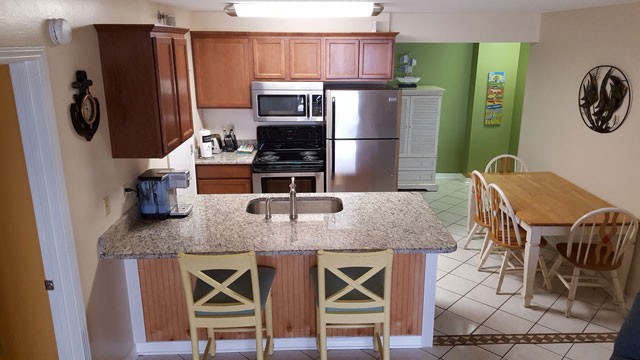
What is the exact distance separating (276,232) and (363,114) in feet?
7.48

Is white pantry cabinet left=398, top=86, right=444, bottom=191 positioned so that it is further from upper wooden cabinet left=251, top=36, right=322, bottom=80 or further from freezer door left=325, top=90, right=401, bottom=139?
upper wooden cabinet left=251, top=36, right=322, bottom=80

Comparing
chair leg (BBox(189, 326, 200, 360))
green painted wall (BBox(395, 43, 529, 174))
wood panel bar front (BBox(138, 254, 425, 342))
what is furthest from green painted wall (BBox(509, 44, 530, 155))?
chair leg (BBox(189, 326, 200, 360))

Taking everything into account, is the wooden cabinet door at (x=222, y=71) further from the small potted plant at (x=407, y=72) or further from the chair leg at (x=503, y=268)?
the chair leg at (x=503, y=268)

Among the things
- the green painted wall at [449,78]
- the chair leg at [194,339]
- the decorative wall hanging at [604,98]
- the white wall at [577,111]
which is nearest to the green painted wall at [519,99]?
the green painted wall at [449,78]

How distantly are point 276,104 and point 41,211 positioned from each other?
9.82 ft

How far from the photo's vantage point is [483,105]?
21.9 feet

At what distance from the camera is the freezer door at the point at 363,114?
469 centimetres

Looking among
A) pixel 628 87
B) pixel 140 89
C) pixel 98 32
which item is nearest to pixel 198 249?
pixel 140 89

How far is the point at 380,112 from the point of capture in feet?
15.6

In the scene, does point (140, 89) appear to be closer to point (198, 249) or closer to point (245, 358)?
point (198, 249)

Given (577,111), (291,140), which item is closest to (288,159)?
(291,140)

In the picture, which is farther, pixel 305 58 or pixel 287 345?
pixel 305 58

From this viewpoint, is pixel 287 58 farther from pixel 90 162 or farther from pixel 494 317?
pixel 494 317

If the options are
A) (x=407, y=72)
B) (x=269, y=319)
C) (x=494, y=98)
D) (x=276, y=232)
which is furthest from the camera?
(x=494, y=98)
